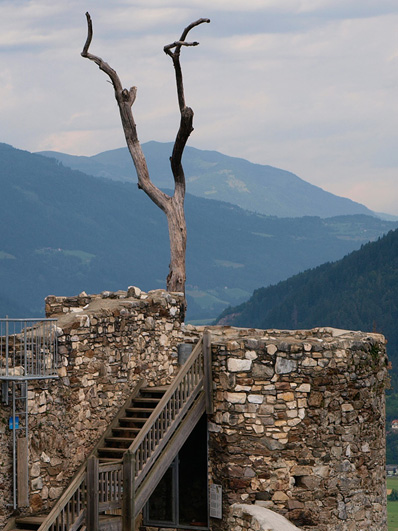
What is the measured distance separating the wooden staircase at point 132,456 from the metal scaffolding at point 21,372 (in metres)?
0.76

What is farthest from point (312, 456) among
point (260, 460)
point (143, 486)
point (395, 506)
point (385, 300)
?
point (385, 300)

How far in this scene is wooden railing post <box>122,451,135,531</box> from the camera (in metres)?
16.4

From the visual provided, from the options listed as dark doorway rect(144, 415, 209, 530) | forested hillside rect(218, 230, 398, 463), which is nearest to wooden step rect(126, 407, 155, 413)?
dark doorway rect(144, 415, 209, 530)

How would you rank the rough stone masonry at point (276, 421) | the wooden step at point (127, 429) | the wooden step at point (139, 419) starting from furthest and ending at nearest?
the wooden step at point (139, 419)
the wooden step at point (127, 429)
the rough stone masonry at point (276, 421)

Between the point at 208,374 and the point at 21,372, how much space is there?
11.0 ft

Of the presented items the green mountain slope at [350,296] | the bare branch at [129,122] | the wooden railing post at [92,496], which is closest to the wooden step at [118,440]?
the wooden railing post at [92,496]

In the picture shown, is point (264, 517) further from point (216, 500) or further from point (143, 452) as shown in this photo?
point (143, 452)

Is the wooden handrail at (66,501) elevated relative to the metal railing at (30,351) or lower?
lower

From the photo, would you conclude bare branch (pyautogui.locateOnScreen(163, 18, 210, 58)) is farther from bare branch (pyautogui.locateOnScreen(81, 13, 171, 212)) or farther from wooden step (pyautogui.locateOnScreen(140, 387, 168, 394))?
wooden step (pyautogui.locateOnScreen(140, 387, 168, 394))

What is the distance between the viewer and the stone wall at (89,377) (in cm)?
1636

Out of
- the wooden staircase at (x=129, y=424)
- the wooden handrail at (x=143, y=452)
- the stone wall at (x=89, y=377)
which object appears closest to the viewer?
the wooden handrail at (x=143, y=452)

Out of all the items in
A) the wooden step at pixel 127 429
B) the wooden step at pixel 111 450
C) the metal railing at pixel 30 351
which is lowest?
the wooden step at pixel 111 450

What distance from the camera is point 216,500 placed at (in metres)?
17.7

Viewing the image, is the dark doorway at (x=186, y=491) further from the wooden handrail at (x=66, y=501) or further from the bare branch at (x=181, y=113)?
the bare branch at (x=181, y=113)
